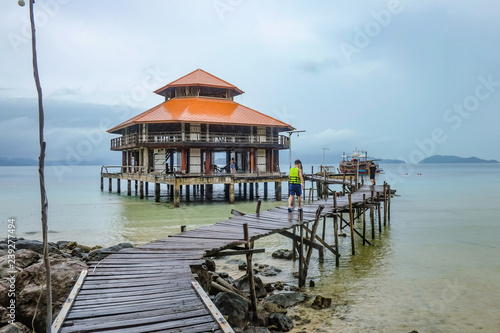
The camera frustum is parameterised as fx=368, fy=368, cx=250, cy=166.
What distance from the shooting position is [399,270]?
1245 centimetres

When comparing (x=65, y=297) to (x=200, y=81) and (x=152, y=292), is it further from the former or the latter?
(x=200, y=81)

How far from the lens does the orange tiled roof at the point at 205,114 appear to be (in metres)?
32.0

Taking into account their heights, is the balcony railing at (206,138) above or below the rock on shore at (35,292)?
above

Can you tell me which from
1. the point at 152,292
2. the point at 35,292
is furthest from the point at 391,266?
the point at 35,292

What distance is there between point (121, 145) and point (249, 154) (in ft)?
46.9

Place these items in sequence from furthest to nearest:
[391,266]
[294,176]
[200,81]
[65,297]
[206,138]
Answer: [200,81]
[206,138]
[294,176]
[391,266]
[65,297]

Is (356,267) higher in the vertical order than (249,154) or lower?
lower

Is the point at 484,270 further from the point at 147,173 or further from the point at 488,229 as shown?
the point at 147,173

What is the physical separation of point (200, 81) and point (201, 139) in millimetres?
9496

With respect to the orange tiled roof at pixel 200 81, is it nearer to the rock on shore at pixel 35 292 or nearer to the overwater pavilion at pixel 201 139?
the overwater pavilion at pixel 201 139

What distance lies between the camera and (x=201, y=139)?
32.2m

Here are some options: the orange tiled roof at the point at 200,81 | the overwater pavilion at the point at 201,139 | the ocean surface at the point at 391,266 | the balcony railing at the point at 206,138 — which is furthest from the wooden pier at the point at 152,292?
the orange tiled roof at the point at 200,81

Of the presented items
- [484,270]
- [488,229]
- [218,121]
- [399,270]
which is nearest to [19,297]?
[399,270]

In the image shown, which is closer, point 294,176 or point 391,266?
point 391,266
